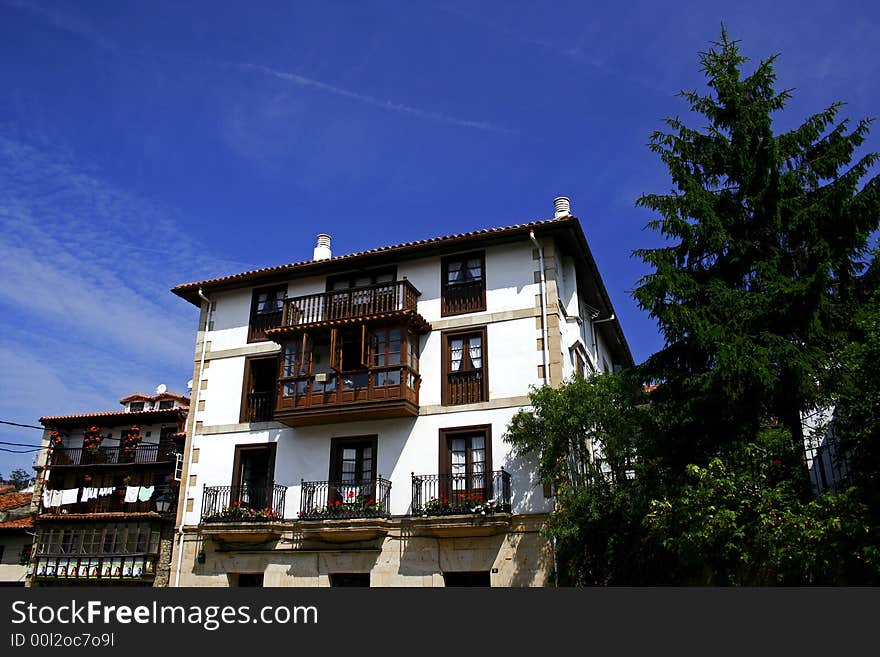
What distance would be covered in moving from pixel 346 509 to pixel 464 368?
4.97 meters

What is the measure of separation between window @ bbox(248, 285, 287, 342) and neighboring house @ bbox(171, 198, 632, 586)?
0.07 m

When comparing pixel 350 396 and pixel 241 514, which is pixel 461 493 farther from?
pixel 241 514

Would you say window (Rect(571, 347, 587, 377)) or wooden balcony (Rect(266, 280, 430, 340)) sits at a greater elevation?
wooden balcony (Rect(266, 280, 430, 340))

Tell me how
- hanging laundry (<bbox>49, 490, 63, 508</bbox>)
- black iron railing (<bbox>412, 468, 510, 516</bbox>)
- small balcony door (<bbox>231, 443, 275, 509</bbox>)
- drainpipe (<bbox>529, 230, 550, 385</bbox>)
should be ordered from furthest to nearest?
hanging laundry (<bbox>49, 490, 63, 508</bbox>), small balcony door (<bbox>231, 443, 275, 509</bbox>), drainpipe (<bbox>529, 230, 550, 385</bbox>), black iron railing (<bbox>412, 468, 510, 516</bbox>)

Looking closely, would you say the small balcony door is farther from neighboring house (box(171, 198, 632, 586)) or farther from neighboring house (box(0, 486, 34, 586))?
neighboring house (box(0, 486, 34, 586))

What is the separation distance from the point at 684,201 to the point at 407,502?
10362mm

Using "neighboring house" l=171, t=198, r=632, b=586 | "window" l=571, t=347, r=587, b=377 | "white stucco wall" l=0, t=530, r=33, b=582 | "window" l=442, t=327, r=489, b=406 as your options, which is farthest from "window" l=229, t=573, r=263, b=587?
"white stucco wall" l=0, t=530, r=33, b=582

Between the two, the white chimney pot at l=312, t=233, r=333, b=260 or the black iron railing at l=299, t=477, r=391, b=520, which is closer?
the black iron railing at l=299, t=477, r=391, b=520

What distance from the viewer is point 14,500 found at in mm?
41594

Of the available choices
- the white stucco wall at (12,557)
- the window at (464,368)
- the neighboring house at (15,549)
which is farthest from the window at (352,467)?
the white stucco wall at (12,557)

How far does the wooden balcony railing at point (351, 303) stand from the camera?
71.4 ft

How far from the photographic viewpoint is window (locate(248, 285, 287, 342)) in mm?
23984

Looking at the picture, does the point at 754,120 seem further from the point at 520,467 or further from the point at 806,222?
the point at 520,467

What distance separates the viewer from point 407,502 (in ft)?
65.9
